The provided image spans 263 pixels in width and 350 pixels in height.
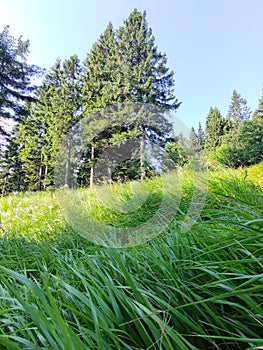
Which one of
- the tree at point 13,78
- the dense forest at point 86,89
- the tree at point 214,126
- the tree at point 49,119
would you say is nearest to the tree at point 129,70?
the dense forest at point 86,89

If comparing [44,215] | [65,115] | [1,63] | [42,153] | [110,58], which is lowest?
[44,215]

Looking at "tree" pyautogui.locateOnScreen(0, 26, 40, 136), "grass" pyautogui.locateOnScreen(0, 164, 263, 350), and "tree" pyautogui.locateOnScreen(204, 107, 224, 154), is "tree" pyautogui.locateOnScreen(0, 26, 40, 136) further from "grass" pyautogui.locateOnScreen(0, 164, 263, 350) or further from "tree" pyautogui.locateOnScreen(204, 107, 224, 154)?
"tree" pyautogui.locateOnScreen(204, 107, 224, 154)

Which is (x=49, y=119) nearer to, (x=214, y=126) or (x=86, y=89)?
(x=86, y=89)

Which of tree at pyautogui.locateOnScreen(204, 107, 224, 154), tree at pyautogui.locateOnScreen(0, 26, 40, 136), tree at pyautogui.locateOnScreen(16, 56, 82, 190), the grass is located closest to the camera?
the grass

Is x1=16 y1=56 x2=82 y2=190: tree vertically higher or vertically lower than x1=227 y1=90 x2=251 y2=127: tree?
lower

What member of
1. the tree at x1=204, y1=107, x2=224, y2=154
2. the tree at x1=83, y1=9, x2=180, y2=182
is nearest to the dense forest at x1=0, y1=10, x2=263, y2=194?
the tree at x1=83, y1=9, x2=180, y2=182

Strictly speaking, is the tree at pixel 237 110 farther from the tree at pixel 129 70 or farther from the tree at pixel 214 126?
the tree at pixel 129 70

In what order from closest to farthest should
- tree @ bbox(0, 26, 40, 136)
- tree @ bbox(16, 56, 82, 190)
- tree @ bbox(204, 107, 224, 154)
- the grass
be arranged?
the grass → tree @ bbox(0, 26, 40, 136) → tree @ bbox(16, 56, 82, 190) → tree @ bbox(204, 107, 224, 154)

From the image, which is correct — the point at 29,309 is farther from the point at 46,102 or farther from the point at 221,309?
the point at 46,102

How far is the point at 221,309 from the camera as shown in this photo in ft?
2.06

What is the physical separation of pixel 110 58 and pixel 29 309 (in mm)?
17428

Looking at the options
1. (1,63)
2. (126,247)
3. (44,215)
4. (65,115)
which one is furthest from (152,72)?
(126,247)

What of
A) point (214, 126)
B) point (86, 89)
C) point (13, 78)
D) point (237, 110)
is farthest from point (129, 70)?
point (237, 110)

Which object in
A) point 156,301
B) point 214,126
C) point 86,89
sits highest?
point 214,126
